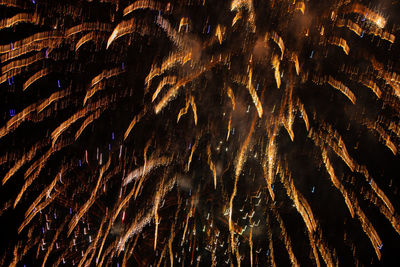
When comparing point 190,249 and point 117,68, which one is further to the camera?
point 190,249

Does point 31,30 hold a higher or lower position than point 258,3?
lower

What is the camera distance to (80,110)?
432 cm

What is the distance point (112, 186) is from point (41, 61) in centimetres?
179

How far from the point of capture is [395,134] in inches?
156

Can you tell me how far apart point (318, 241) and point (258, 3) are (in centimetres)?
293

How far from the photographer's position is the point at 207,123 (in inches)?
173

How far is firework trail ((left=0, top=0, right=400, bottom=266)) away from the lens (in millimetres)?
3975

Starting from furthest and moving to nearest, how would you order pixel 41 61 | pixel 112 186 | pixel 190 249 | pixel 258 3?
pixel 190 249, pixel 112 186, pixel 41 61, pixel 258 3

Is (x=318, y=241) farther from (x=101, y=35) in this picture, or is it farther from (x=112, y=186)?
(x=101, y=35)

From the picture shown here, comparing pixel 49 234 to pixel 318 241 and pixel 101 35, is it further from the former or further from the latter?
pixel 318 241

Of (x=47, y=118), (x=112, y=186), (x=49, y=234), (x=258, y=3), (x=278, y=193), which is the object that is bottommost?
(x=49, y=234)

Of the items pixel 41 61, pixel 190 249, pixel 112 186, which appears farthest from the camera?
pixel 190 249

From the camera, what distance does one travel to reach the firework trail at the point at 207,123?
397cm

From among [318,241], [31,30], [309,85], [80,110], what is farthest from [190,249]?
[31,30]
